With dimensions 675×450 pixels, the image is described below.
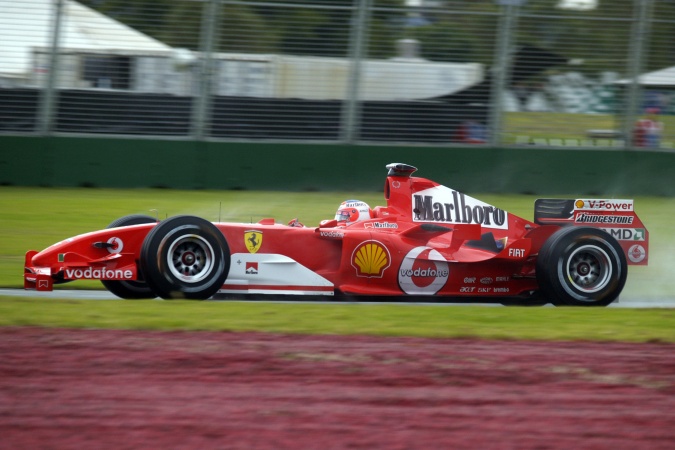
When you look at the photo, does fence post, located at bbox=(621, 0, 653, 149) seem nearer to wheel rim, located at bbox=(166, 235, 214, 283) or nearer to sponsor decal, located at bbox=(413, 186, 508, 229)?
sponsor decal, located at bbox=(413, 186, 508, 229)

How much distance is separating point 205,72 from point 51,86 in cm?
264

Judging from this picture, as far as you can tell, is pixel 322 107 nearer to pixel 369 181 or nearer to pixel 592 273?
A: pixel 369 181

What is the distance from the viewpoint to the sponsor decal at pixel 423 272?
27.8 feet

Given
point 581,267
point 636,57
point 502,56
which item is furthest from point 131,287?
point 636,57

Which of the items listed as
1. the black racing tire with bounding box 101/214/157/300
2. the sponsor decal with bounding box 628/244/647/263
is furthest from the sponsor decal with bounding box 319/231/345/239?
the sponsor decal with bounding box 628/244/647/263

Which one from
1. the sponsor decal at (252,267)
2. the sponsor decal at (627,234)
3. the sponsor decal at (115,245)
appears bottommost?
the sponsor decal at (252,267)

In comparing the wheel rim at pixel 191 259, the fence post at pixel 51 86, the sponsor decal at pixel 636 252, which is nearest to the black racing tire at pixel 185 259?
the wheel rim at pixel 191 259

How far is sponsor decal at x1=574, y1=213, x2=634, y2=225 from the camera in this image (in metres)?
8.98

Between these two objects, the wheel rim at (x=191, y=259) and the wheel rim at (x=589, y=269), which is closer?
the wheel rim at (x=191, y=259)

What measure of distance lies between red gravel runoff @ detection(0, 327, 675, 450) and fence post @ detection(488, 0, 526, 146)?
35.7 feet

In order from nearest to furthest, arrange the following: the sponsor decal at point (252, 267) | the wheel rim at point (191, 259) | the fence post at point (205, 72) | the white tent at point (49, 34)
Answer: the wheel rim at point (191, 259), the sponsor decal at point (252, 267), the white tent at point (49, 34), the fence post at point (205, 72)

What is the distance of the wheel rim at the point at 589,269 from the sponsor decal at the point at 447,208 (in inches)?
32.8

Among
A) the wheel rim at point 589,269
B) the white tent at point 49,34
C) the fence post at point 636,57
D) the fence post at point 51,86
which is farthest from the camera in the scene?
the fence post at point 636,57

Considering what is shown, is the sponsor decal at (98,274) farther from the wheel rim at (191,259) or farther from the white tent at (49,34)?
the white tent at (49,34)
